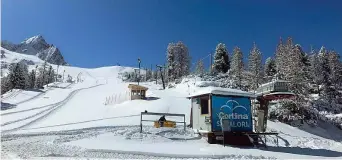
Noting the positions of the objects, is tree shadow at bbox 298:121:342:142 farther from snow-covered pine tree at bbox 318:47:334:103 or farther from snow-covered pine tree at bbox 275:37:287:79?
snow-covered pine tree at bbox 318:47:334:103

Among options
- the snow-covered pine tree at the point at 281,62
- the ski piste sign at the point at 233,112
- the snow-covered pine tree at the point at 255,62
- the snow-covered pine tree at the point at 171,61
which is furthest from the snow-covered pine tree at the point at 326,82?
the ski piste sign at the point at 233,112

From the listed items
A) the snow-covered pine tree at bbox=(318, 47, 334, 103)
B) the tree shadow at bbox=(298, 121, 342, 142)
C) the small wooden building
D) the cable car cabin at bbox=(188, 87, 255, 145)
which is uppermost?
the snow-covered pine tree at bbox=(318, 47, 334, 103)

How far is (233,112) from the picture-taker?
17.3m

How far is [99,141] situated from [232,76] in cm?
5303

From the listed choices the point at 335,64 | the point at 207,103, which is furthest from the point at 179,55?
the point at 207,103

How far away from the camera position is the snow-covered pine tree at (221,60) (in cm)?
7488

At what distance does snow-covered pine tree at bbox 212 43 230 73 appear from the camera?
7488 cm

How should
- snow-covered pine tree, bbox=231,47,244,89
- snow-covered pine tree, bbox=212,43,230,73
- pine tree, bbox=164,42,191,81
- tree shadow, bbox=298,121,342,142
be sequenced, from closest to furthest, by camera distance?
tree shadow, bbox=298,121,342,142
snow-covered pine tree, bbox=231,47,244,89
snow-covered pine tree, bbox=212,43,230,73
pine tree, bbox=164,42,191,81

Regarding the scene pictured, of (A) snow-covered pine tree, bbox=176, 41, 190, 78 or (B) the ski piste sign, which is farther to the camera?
(A) snow-covered pine tree, bbox=176, 41, 190, 78

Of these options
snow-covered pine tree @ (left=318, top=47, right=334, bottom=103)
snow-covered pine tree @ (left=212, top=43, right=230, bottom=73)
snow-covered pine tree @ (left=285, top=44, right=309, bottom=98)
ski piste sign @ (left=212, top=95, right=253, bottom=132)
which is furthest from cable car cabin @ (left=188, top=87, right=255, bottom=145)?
snow-covered pine tree @ (left=212, top=43, right=230, bottom=73)

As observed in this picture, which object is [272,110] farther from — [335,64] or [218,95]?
[335,64]

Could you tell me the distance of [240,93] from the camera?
17.5 meters

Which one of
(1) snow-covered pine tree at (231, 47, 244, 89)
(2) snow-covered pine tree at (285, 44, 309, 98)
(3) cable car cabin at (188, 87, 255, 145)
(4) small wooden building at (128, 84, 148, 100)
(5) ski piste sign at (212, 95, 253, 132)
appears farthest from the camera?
(1) snow-covered pine tree at (231, 47, 244, 89)

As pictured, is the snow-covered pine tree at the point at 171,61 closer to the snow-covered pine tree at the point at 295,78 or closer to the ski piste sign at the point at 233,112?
the snow-covered pine tree at the point at 295,78
